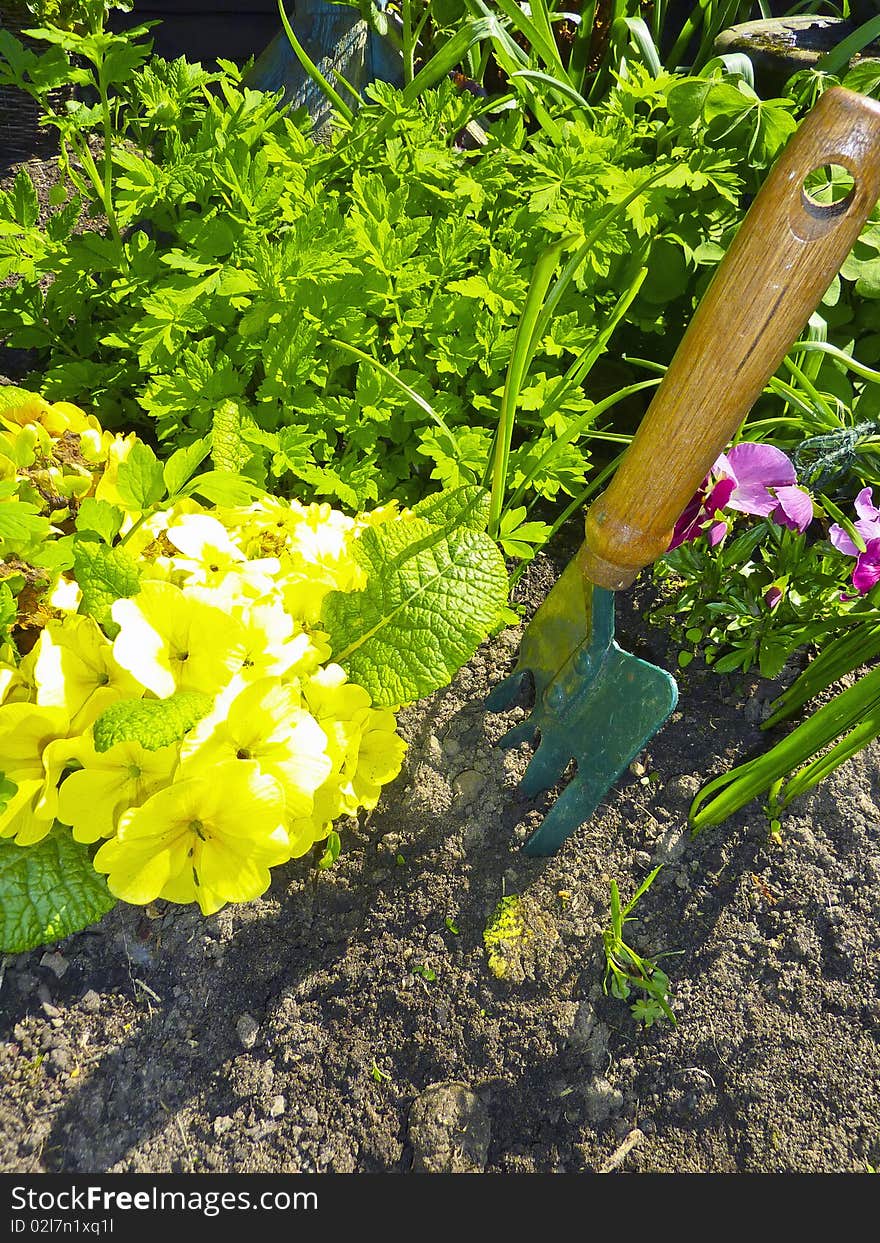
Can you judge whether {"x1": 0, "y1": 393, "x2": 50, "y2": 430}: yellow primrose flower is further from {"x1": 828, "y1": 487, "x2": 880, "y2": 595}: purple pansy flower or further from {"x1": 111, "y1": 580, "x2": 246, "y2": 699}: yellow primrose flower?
{"x1": 828, "y1": 487, "x2": 880, "y2": 595}: purple pansy flower

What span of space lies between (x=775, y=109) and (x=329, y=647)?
44.3 inches

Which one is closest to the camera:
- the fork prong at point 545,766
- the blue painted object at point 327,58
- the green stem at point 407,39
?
the fork prong at point 545,766

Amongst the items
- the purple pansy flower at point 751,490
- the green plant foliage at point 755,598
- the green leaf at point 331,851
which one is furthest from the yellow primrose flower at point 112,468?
the green plant foliage at point 755,598

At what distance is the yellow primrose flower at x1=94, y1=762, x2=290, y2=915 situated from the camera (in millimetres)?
914

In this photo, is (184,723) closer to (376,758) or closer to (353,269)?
(376,758)

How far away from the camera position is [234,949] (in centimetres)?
120

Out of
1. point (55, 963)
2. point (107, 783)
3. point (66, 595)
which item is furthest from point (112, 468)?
point (55, 963)

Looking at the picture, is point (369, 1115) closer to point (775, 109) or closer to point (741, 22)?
point (775, 109)

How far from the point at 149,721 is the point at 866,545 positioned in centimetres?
102

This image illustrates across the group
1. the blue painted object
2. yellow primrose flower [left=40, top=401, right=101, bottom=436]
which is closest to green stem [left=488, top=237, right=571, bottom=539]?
yellow primrose flower [left=40, top=401, right=101, bottom=436]

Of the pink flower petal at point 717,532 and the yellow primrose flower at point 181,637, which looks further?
the pink flower petal at point 717,532

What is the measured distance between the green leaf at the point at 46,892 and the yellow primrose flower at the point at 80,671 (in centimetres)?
19

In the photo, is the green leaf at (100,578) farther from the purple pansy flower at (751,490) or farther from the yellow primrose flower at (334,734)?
the purple pansy flower at (751,490)

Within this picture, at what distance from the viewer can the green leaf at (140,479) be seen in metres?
0.96
